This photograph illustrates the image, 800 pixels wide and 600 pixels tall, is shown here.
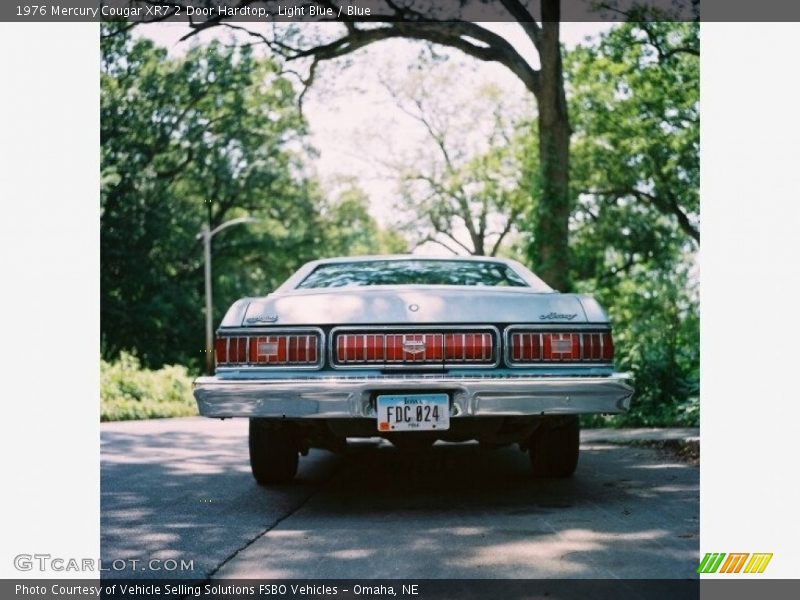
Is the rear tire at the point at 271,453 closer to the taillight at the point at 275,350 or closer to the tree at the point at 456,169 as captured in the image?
the taillight at the point at 275,350

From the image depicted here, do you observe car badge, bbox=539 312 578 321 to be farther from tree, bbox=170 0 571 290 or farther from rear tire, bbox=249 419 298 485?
tree, bbox=170 0 571 290

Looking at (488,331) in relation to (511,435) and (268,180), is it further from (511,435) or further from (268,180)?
(268,180)

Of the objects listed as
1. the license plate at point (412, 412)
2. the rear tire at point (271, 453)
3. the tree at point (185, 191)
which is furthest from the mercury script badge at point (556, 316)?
the tree at point (185, 191)

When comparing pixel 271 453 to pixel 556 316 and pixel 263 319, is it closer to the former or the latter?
pixel 263 319

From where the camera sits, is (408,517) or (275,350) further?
(275,350)

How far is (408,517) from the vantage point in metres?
4.96

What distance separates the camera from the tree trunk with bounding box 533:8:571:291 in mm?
12594

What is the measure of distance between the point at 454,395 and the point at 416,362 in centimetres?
28

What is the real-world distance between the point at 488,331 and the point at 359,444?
159 inches

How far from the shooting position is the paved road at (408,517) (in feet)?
12.9

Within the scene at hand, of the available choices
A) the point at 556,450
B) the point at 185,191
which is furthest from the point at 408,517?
the point at 185,191

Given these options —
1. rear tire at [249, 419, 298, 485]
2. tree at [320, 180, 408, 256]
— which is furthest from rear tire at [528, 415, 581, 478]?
tree at [320, 180, 408, 256]
